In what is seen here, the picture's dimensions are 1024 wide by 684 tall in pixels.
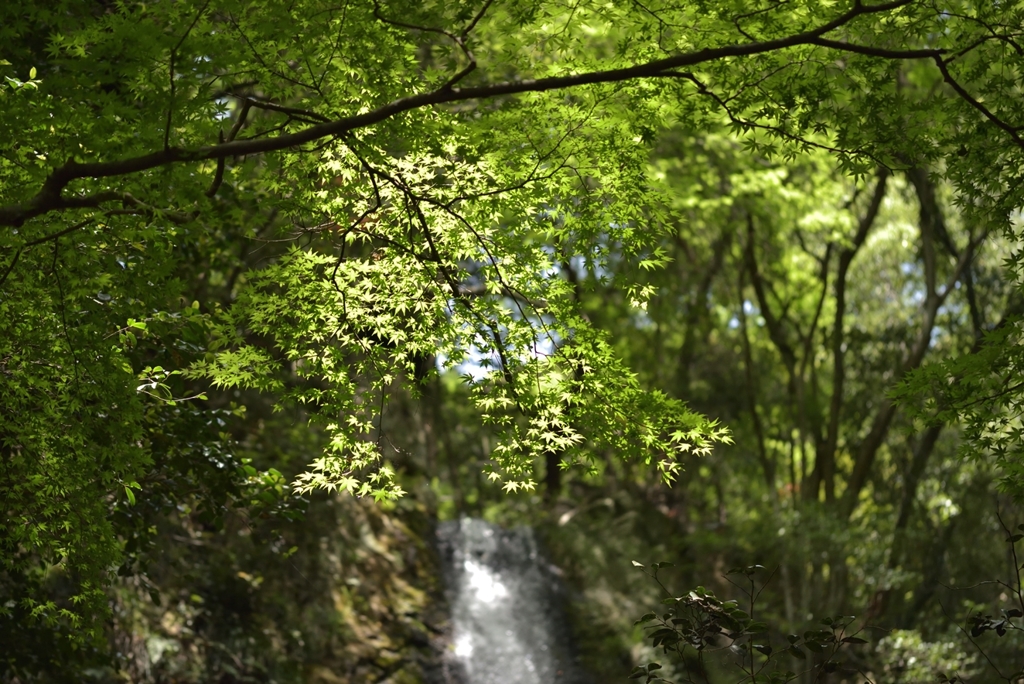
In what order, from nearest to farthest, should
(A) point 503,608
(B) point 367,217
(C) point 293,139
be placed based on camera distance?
(C) point 293,139 → (B) point 367,217 → (A) point 503,608

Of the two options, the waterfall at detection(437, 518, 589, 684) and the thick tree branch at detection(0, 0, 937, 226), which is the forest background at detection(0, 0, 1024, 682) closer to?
the thick tree branch at detection(0, 0, 937, 226)

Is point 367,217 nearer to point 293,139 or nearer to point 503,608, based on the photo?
point 293,139

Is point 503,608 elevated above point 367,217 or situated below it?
below

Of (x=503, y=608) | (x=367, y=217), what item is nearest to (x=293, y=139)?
(x=367, y=217)

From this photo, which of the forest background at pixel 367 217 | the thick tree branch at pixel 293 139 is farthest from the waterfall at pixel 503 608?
the thick tree branch at pixel 293 139

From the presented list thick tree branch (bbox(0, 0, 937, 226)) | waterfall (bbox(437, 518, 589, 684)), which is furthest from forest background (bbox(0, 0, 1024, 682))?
waterfall (bbox(437, 518, 589, 684))

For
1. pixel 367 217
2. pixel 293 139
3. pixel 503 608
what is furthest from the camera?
pixel 503 608

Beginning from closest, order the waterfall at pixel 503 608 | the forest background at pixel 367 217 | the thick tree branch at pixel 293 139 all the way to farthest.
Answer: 1. the thick tree branch at pixel 293 139
2. the forest background at pixel 367 217
3. the waterfall at pixel 503 608

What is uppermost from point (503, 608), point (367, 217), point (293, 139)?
point (367, 217)

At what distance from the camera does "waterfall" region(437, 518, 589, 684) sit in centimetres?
1060

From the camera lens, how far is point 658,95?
4355mm

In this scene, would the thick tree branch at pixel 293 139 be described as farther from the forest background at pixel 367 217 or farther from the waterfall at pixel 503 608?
the waterfall at pixel 503 608

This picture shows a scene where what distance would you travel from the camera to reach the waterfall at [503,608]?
10602 mm

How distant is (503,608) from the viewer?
40.0ft
